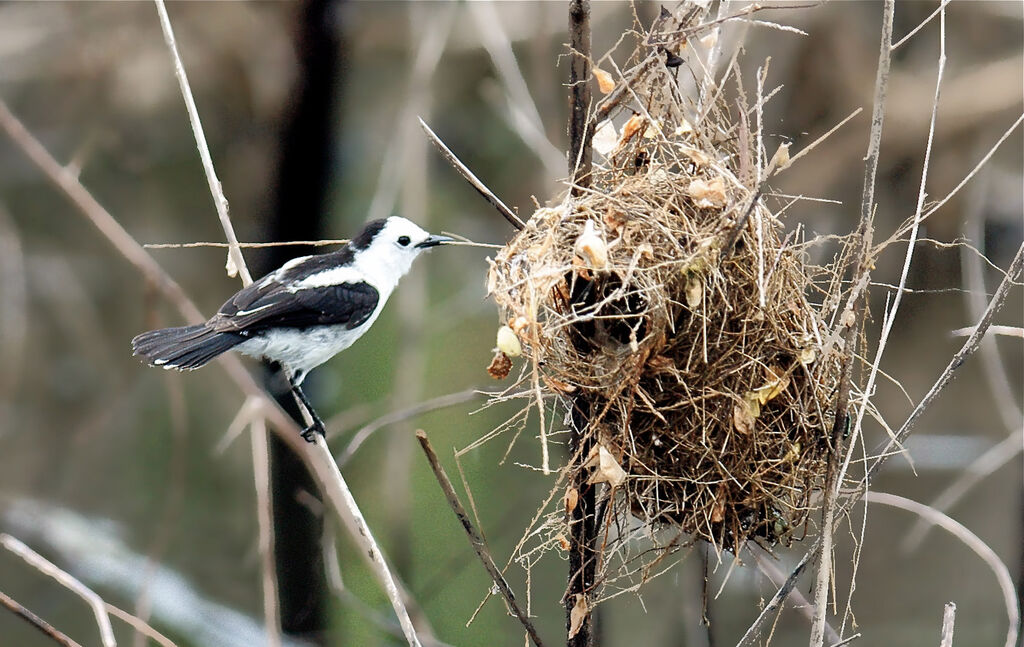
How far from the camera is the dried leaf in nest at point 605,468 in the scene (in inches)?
72.5

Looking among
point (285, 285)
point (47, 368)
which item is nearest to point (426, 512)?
point (47, 368)

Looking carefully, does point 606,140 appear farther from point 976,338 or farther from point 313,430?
point 313,430

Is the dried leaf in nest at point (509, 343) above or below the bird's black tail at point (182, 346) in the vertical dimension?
below

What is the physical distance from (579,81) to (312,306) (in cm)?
192

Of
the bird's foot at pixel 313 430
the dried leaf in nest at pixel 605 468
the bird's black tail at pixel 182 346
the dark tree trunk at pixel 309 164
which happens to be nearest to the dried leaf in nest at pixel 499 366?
the dried leaf in nest at pixel 605 468

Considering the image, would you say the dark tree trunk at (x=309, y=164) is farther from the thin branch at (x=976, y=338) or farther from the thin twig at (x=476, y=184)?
the thin branch at (x=976, y=338)

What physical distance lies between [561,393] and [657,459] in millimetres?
244

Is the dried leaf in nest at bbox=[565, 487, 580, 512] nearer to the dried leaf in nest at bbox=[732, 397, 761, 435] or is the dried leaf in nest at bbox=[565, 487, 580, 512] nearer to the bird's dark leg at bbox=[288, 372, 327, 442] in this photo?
the dried leaf in nest at bbox=[732, 397, 761, 435]

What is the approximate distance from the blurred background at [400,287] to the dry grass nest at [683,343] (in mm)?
758

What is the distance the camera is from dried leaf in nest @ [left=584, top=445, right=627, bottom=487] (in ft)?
6.04

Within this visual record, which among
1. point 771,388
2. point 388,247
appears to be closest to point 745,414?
point 771,388

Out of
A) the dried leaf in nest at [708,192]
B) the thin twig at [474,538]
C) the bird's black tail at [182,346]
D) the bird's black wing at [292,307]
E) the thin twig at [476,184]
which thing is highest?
the bird's black wing at [292,307]

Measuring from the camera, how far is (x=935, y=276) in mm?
4797

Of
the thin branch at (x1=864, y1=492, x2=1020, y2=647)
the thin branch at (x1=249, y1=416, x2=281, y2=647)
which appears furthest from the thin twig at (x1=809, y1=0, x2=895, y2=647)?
the thin branch at (x1=249, y1=416, x2=281, y2=647)
